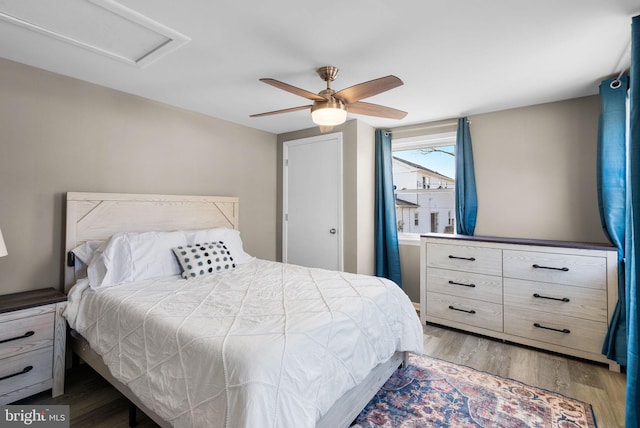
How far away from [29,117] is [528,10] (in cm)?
343

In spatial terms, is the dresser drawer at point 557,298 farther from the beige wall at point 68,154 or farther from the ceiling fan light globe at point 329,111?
the beige wall at point 68,154

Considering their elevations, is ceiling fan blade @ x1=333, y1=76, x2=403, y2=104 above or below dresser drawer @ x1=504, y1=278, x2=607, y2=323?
above

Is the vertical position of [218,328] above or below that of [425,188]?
below

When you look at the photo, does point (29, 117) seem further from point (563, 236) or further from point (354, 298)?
point (563, 236)

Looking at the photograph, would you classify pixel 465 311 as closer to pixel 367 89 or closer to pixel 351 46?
pixel 367 89

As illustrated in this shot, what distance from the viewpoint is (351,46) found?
1966mm

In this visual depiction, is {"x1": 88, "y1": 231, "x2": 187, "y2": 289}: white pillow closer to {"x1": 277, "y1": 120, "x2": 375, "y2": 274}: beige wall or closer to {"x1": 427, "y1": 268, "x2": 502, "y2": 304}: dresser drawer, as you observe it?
{"x1": 277, "y1": 120, "x2": 375, "y2": 274}: beige wall

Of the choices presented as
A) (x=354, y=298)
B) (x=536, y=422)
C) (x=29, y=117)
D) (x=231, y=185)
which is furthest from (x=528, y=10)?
(x=29, y=117)

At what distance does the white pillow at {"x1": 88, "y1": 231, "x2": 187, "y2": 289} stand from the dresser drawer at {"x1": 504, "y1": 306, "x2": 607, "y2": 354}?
312 cm

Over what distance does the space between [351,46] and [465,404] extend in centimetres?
248

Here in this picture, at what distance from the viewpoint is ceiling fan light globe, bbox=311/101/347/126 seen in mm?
2090

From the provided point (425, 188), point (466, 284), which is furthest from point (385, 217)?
point (466, 284)

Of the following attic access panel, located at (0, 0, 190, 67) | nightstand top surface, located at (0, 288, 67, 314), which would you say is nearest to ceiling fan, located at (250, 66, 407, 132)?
attic access panel, located at (0, 0, 190, 67)

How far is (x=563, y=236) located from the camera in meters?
2.94
